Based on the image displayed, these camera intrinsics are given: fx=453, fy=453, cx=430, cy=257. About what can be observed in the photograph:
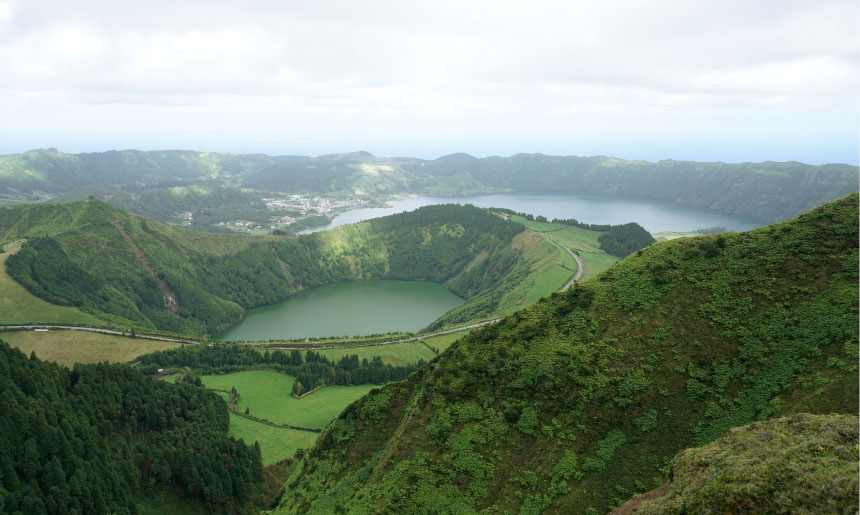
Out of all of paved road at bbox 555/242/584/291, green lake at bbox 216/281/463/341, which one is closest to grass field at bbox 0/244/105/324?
green lake at bbox 216/281/463/341

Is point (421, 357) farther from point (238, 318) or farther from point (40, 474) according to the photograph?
point (238, 318)

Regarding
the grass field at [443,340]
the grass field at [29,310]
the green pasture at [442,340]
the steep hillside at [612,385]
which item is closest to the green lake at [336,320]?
the green pasture at [442,340]

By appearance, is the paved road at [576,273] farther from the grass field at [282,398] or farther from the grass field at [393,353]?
the grass field at [282,398]

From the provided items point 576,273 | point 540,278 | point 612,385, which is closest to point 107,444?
point 612,385

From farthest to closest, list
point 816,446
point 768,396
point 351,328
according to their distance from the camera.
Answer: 1. point 351,328
2. point 768,396
3. point 816,446

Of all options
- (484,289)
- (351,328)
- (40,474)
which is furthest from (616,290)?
(484,289)
